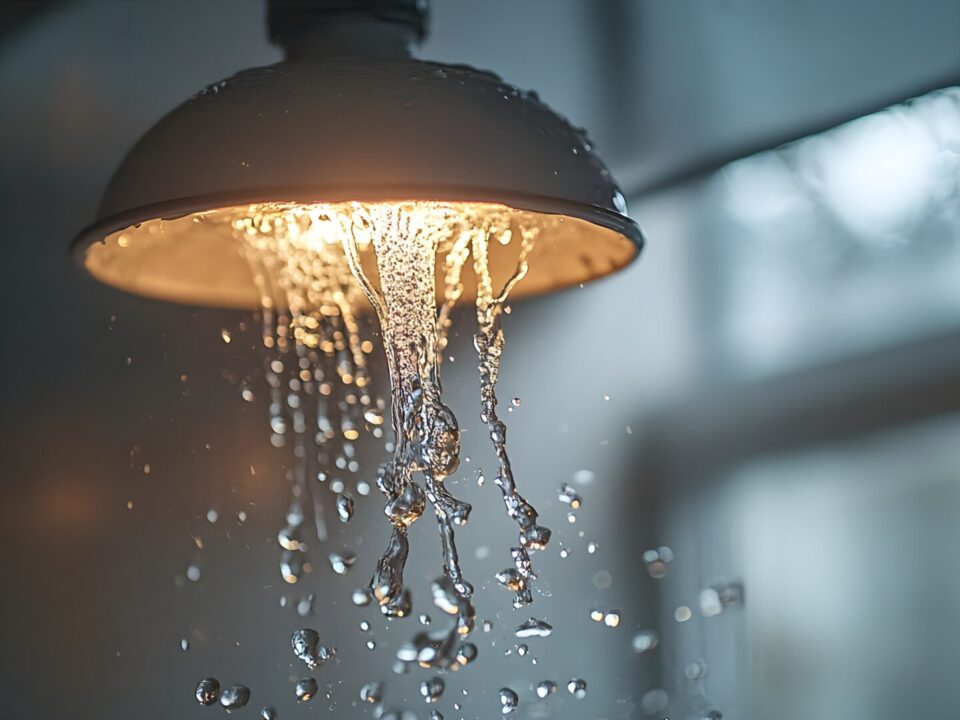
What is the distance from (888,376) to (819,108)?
0.89ft

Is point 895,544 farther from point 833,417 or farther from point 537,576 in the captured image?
point 537,576

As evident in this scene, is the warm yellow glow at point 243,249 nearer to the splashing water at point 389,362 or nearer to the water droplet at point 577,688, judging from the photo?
the splashing water at point 389,362

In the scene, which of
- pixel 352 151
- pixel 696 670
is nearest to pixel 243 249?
pixel 352 151

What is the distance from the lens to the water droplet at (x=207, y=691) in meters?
1.04

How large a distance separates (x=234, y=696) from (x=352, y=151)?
72 centimetres

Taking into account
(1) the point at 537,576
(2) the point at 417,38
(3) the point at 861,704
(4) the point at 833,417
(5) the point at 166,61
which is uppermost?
(5) the point at 166,61

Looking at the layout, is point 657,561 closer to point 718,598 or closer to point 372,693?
point 718,598

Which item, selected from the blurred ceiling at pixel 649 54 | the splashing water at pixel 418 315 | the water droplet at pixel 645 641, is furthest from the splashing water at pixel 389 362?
the blurred ceiling at pixel 649 54

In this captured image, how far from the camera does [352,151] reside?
50cm

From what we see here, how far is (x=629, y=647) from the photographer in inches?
42.9

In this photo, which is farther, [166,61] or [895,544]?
[166,61]

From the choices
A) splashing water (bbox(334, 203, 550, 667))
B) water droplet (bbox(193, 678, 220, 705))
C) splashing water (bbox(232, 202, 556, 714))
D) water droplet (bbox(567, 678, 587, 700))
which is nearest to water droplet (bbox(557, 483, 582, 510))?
splashing water (bbox(232, 202, 556, 714))

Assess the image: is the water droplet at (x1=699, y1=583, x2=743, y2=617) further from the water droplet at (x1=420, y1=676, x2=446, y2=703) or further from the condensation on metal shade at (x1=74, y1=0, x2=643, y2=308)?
the condensation on metal shade at (x1=74, y1=0, x2=643, y2=308)

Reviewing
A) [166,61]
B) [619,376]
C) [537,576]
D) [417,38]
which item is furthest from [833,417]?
[166,61]
